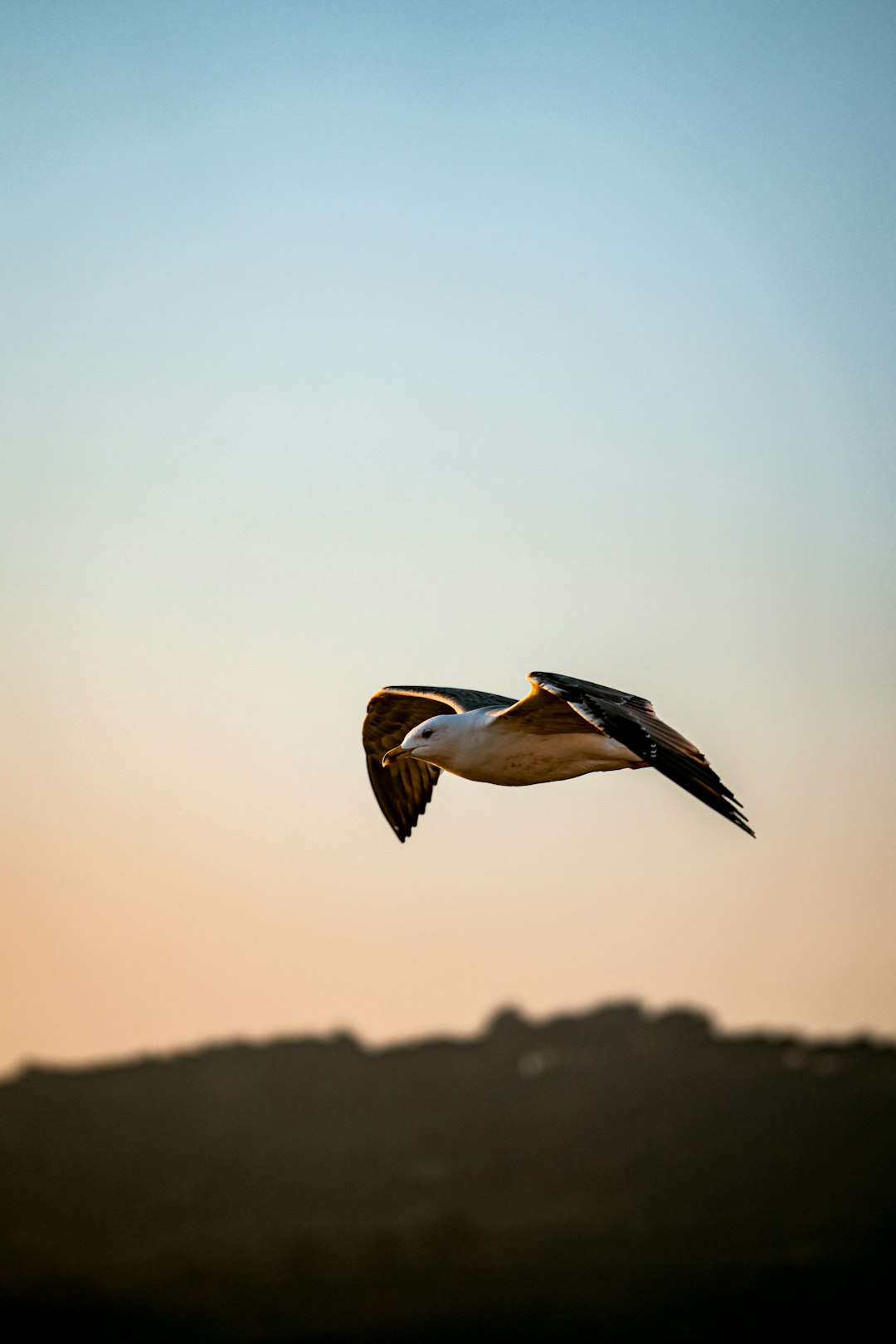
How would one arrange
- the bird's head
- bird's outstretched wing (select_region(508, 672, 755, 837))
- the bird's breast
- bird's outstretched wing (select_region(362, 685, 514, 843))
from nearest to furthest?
bird's outstretched wing (select_region(508, 672, 755, 837))
the bird's breast
the bird's head
bird's outstretched wing (select_region(362, 685, 514, 843))

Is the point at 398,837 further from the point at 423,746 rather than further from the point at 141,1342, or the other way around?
the point at 141,1342

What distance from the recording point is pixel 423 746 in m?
15.2

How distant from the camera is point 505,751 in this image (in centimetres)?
1480

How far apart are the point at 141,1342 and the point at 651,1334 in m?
51.7

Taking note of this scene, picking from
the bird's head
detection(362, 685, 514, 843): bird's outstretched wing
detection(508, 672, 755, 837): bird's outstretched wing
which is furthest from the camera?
detection(362, 685, 514, 843): bird's outstretched wing

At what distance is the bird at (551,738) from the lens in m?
12.2

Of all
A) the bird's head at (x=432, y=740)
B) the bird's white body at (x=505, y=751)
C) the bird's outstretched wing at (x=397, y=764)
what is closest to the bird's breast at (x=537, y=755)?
the bird's white body at (x=505, y=751)

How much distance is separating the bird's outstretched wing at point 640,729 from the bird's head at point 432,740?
804 millimetres

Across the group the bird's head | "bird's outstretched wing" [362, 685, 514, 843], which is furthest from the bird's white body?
"bird's outstretched wing" [362, 685, 514, 843]

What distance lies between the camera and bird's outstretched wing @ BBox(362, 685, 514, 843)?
60.0 ft

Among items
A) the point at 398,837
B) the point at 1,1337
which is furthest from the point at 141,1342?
the point at 398,837

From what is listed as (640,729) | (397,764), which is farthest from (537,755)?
(397,764)

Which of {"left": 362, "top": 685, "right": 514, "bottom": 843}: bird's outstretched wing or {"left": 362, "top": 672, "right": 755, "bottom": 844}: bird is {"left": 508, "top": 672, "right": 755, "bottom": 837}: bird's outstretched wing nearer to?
{"left": 362, "top": 672, "right": 755, "bottom": 844}: bird

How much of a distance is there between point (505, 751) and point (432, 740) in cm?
71
